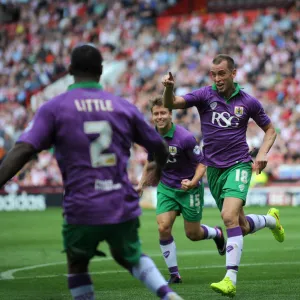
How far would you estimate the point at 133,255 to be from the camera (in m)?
6.58

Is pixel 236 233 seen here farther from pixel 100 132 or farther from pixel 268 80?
pixel 268 80

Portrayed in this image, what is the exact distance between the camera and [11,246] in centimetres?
1684

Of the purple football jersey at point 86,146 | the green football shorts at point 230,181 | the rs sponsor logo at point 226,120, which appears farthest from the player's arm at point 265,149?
the purple football jersey at point 86,146

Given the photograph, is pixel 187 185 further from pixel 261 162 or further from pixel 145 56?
pixel 145 56

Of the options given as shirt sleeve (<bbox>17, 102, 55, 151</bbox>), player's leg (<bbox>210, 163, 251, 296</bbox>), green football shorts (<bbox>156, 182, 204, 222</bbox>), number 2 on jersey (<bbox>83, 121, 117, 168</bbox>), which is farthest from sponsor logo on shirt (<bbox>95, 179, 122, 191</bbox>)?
green football shorts (<bbox>156, 182, 204, 222</bbox>)

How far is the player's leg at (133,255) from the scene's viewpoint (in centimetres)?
651

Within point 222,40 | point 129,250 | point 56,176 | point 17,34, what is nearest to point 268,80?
point 222,40

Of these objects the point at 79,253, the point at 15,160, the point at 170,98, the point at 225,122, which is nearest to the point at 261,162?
the point at 225,122

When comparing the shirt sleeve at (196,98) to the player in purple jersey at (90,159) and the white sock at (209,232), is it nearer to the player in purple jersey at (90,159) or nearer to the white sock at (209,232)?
the white sock at (209,232)

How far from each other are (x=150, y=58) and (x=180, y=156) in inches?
915

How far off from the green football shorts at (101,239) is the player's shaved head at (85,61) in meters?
1.11

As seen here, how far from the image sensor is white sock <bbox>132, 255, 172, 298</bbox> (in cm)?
655

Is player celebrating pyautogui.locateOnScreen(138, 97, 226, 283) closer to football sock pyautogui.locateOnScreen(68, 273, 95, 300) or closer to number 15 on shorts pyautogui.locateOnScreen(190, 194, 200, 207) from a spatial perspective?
number 15 on shorts pyautogui.locateOnScreen(190, 194, 200, 207)

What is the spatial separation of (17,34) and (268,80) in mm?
13851
